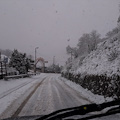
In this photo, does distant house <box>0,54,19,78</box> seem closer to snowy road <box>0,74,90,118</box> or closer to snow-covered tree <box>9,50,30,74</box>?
snow-covered tree <box>9,50,30,74</box>

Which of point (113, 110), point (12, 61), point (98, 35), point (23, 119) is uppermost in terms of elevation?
point (98, 35)

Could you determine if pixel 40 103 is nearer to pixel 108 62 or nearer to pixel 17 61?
pixel 108 62

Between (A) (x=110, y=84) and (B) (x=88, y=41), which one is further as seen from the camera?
(B) (x=88, y=41)

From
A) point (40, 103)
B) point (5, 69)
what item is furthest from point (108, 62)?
point (5, 69)

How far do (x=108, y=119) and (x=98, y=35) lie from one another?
71.7 m

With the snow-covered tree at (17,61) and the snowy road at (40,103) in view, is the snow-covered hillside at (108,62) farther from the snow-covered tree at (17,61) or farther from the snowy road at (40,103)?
the snow-covered tree at (17,61)

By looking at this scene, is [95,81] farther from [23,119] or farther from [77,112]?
[77,112]

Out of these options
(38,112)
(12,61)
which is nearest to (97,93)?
(38,112)

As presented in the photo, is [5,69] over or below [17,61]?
below

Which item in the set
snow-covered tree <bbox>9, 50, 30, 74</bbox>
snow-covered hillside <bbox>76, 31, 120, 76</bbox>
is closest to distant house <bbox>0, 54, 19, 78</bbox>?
snow-covered tree <bbox>9, 50, 30, 74</bbox>

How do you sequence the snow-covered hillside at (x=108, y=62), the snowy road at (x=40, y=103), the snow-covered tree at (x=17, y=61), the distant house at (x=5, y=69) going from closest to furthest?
the snowy road at (x=40, y=103), the snow-covered hillside at (x=108, y=62), the distant house at (x=5, y=69), the snow-covered tree at (x=17, y=61)

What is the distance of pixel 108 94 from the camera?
10891 millimetres

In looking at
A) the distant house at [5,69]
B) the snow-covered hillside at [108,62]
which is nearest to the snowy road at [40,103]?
the snow-covered hillside at [108,62]

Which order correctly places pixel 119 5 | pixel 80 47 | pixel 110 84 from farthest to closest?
pixel 80 47 → pixel 119 5 → pixel 110 84
